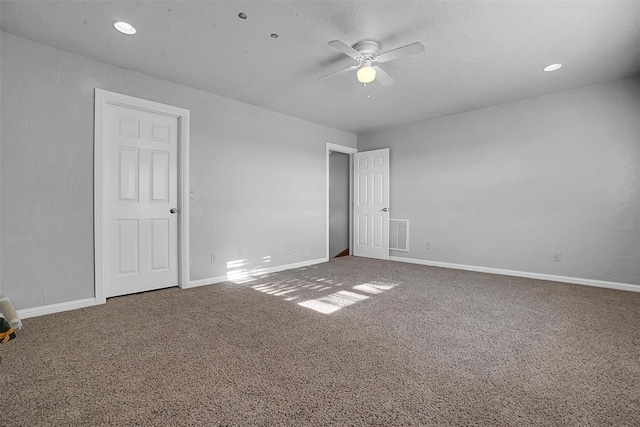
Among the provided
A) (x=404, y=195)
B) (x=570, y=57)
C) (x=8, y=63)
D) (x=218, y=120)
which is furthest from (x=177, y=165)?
(x=570, y=57)

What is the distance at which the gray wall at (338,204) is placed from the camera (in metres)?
6.89

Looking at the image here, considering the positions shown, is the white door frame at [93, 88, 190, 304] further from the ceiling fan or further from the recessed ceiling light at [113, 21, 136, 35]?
the ceiling fan

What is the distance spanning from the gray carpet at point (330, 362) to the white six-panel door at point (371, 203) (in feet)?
8.58

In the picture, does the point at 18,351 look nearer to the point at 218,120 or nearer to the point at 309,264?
the point at 218,120

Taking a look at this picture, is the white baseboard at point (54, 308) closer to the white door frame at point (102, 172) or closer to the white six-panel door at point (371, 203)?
the white door frame at point (102, 172)

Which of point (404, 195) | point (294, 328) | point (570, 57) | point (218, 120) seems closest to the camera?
point (294, 328)

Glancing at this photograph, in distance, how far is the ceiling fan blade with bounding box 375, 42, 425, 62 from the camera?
2.45 metres

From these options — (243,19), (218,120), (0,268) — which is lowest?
(0,268)

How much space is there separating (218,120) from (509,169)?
14.1ft

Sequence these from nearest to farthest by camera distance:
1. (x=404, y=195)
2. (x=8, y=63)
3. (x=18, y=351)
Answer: (x=18, y=351) → (x=8, y=63) → (x=404, y=195)

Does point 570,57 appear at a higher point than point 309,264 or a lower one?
higher

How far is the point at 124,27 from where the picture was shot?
2.51m

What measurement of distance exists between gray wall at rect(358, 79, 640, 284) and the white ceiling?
452mm

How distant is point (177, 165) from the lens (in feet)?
12.2
